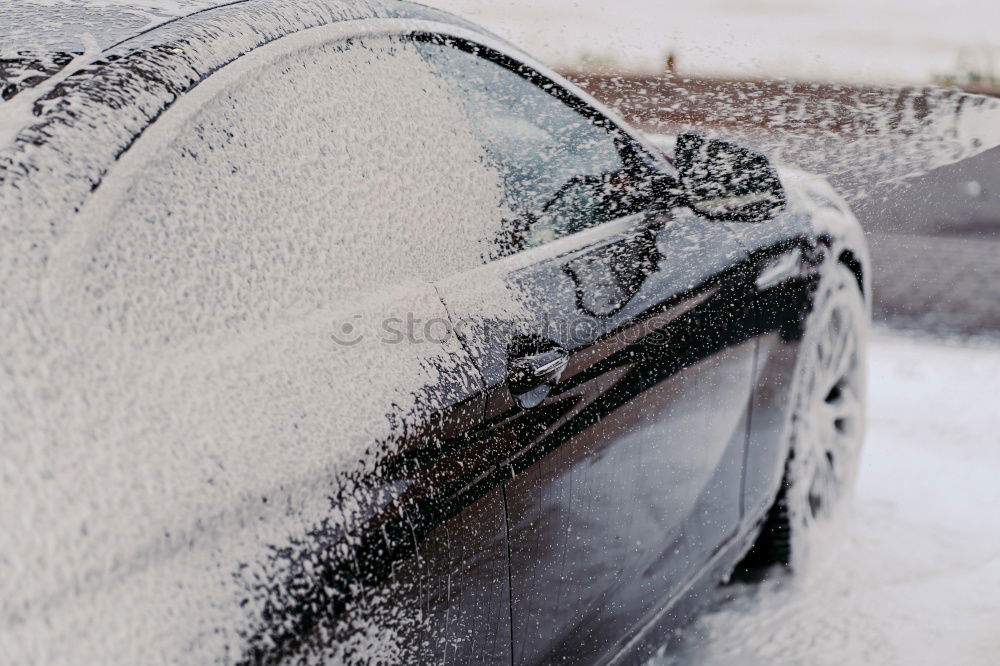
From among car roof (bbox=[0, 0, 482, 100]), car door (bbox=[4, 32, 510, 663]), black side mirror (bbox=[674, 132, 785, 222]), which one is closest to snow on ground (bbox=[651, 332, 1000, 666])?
black side mirror (bbox=[674, 132, 785, 222])

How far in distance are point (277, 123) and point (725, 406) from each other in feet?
4.20

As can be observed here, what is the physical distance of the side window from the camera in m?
1.69

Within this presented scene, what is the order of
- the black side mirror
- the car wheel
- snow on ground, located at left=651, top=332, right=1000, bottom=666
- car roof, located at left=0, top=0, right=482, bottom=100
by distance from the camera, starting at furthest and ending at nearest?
the car wheel < snow on ground, located at left=651, top=332, right=1000, bottom=666 < the black side mirror < car roof, located at left=0, top=0, right=482, bottom=100

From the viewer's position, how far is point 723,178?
2.04 m

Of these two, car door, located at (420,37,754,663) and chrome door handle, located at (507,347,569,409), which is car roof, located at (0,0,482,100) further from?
chrome door handle, located at (507,347,569,409)

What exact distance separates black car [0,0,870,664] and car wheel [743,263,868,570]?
0.47 metres

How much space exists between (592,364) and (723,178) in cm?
73

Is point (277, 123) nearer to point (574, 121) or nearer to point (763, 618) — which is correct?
point (574, 121)

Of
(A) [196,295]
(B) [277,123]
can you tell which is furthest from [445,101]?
(A) [196,295]

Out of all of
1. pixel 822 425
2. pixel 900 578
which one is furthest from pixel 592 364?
pixel 900 578

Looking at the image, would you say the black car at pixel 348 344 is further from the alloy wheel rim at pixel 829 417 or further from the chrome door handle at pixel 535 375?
the alloy wheel rim at pixel 829 417

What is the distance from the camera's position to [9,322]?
3.09 ft

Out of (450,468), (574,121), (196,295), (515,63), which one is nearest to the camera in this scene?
(196,295)

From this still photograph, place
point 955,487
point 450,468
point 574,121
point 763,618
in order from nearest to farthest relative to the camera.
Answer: point 450,468
point 574,121
point 763,618
point 955,487
